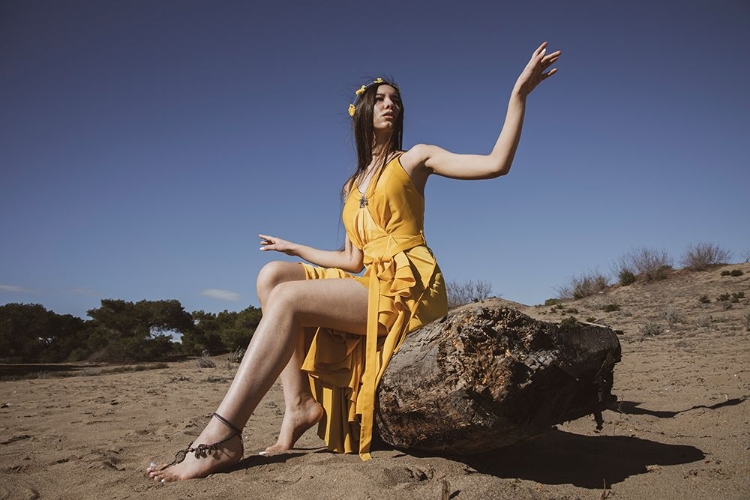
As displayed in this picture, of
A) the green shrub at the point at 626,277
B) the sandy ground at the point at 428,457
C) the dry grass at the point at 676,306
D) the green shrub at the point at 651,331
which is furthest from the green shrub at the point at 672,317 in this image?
the green shrub at the point at 626,277

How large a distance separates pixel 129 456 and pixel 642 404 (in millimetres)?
3647

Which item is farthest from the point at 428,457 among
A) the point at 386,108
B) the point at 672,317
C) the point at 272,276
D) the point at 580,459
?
the point at 672,317

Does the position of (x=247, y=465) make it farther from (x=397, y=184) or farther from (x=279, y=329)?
(x=397, y=184)

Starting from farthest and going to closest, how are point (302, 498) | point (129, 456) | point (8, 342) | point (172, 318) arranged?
point (172, 318), point (8, 342), point (129, 456), point (302, 498)

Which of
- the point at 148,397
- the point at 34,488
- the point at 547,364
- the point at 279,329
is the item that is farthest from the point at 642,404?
the point at 148,397

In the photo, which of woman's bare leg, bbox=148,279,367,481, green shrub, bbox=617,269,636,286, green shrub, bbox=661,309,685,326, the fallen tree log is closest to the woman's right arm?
woman's bare leg, bbox=148,279,367,481

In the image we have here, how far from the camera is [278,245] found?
3.35 meters

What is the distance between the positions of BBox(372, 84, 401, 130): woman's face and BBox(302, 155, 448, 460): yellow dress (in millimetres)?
378

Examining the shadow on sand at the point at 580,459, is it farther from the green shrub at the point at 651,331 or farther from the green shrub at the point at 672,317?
the green shrub at the point at 672,317

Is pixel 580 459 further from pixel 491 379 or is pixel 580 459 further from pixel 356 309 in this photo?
pixel 356 309

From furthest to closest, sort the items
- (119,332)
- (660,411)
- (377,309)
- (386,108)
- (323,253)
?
(119,332) → (660,411) → (323,253) → (386,108) → (377,309)

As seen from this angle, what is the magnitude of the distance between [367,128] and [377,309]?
4.17 feet

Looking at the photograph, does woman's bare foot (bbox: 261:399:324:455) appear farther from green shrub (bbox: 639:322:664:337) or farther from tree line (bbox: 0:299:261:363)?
tree line (bbox: 0:299:261:363)

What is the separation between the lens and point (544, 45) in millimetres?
2197
